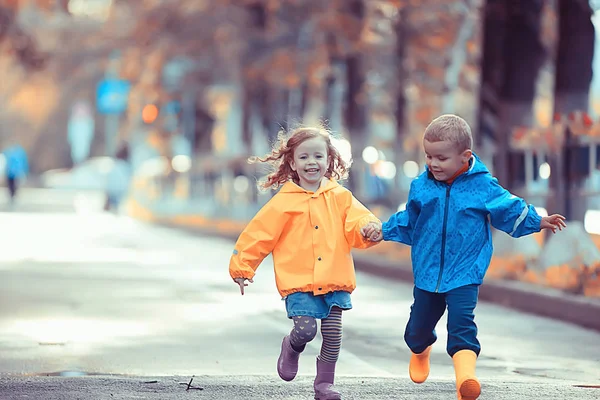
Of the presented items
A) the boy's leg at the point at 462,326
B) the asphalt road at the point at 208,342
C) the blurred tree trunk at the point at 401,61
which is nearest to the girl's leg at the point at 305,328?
the asphalt road at the point at 208,342

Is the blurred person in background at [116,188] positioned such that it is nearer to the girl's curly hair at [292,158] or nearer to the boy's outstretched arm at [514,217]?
the girl's curly hair at [292,158]

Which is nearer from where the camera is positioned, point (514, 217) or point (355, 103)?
point (514, 217)

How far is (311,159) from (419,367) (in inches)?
46.8

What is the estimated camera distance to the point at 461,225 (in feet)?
24.3

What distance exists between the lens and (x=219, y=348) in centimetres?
1046

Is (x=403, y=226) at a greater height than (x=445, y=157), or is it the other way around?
(x=445, y=157)

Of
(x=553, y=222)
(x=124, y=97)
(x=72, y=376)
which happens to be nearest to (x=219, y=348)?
(x=72, y=376)

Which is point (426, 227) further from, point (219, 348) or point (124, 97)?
point (124, 97)

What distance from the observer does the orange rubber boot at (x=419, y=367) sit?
25.4 ft

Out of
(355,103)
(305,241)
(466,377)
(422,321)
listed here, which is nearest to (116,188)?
(355,103)

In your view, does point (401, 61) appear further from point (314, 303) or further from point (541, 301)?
point (314, 303)

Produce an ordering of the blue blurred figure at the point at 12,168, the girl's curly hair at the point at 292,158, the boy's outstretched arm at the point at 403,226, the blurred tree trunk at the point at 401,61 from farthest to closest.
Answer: the blue blurred figure at the point at 12,168 < the blurred tree trunk at the point at 401,61 < the girl's curly hair at the point at 292,158 < the boy's outstretched arm at the point at 403,226

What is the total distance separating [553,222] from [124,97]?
47152mm

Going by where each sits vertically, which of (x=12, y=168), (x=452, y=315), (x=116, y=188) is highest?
(x=452, y=315)
